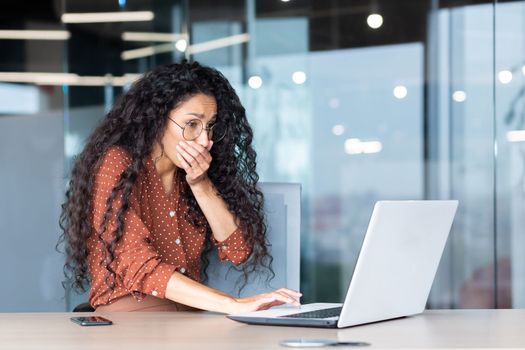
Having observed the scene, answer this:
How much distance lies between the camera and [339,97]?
15.1 feet

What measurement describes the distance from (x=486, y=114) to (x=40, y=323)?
3.06 metres

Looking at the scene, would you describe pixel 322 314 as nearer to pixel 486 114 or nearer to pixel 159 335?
pixel 159 335

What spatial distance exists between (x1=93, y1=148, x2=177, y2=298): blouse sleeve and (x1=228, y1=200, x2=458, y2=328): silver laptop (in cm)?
31

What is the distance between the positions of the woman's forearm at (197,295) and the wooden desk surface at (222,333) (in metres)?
0.03

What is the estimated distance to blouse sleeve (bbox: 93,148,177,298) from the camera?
2158mm

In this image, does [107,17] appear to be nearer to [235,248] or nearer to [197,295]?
[235,248]

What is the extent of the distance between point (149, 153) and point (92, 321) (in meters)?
0.70

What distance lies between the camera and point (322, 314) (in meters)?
1.92

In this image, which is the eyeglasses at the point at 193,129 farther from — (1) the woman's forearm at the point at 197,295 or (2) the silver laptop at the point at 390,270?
(2) the silver laptop at the point at 390,270

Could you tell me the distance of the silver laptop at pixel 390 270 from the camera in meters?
1.73

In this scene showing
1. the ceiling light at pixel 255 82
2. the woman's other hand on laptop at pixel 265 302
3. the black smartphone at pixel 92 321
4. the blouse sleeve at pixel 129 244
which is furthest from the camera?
the ceiling light at pixel 255 82

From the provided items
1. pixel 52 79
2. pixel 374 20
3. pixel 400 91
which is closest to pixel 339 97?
pixel 400 91

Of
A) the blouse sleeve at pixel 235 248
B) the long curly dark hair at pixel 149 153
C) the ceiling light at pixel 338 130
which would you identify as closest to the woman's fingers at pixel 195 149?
the long curly dark hair at pixel 149 153

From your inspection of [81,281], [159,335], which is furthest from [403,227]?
[81,281]
